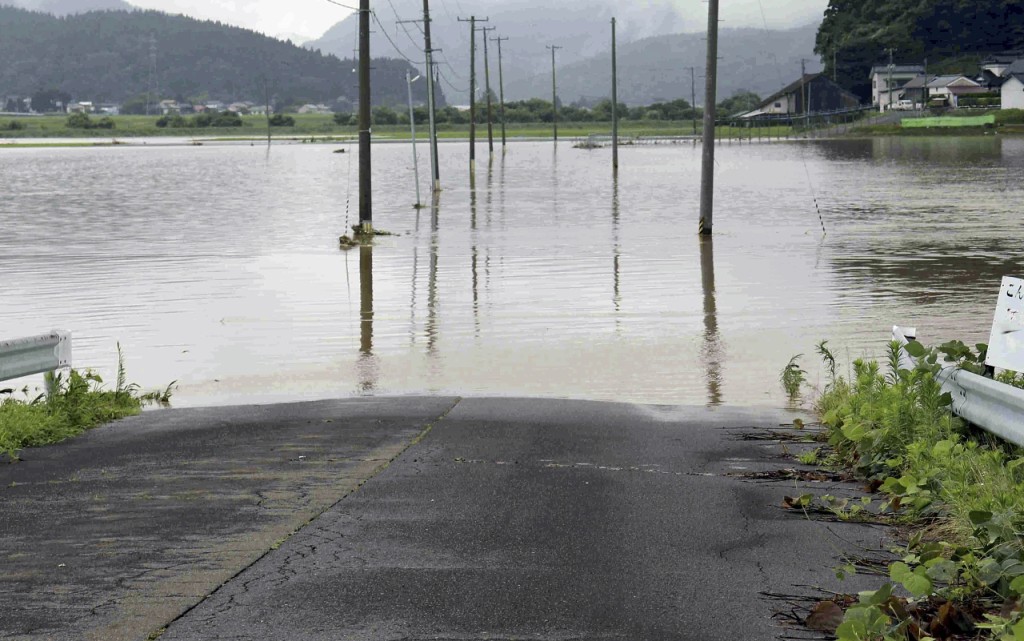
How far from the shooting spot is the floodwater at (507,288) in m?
13.9

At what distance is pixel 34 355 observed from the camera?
396 inches

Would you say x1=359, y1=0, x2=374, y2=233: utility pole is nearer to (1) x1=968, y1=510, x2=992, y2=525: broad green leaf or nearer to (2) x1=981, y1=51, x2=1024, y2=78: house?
(1) x1=968, y1=510, x2=992, y2=525: broad green leaf

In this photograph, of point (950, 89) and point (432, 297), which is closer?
point (432, 297)

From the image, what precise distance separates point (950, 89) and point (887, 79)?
11.4m

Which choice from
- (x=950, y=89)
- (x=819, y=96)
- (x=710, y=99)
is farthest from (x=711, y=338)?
(x=819, y=96)

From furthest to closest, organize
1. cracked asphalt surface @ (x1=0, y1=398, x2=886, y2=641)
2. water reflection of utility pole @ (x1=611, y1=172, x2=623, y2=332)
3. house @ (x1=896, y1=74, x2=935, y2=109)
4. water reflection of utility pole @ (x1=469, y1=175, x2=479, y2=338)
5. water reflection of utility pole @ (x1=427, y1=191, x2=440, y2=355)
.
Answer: house @ (x1=896, y1=74, x2=935, y2=109) < water reflection of utility pole @ (x1=611, y1=172, x2=623, y2=332) < water reflection of utility pole @ (x1=469, y1=175, x2=479, y2=338) < water reflection of utility pole @ (x1=427, y1=191, x2=440, y2=355) < cracked asphalt surface @ (x1=0, y1=398, x2=886, y2=641)

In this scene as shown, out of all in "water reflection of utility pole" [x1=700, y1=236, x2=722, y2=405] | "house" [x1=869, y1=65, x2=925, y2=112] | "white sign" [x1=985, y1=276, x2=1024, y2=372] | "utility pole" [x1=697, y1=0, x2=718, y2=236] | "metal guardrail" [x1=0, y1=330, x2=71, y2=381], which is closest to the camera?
"white sign" [x1=985, y1=276, x2=1024, y2=372]

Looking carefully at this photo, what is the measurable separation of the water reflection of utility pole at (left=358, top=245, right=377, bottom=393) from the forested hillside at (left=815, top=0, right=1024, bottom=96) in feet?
540

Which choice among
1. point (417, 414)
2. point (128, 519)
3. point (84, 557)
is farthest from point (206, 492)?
point (417, 414)

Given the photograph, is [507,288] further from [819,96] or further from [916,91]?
[819,96]

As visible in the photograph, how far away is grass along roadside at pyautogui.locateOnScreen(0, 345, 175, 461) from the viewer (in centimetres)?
901

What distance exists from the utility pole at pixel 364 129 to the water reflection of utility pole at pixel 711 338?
934 centimetres

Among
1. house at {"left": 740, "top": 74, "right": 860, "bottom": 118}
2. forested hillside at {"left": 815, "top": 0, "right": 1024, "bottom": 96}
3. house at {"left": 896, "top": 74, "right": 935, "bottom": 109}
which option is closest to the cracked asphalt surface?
house at {"left": 740, "top": 74, "right": 860, "bottom": 118}

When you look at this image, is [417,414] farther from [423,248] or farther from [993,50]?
[993,50]
